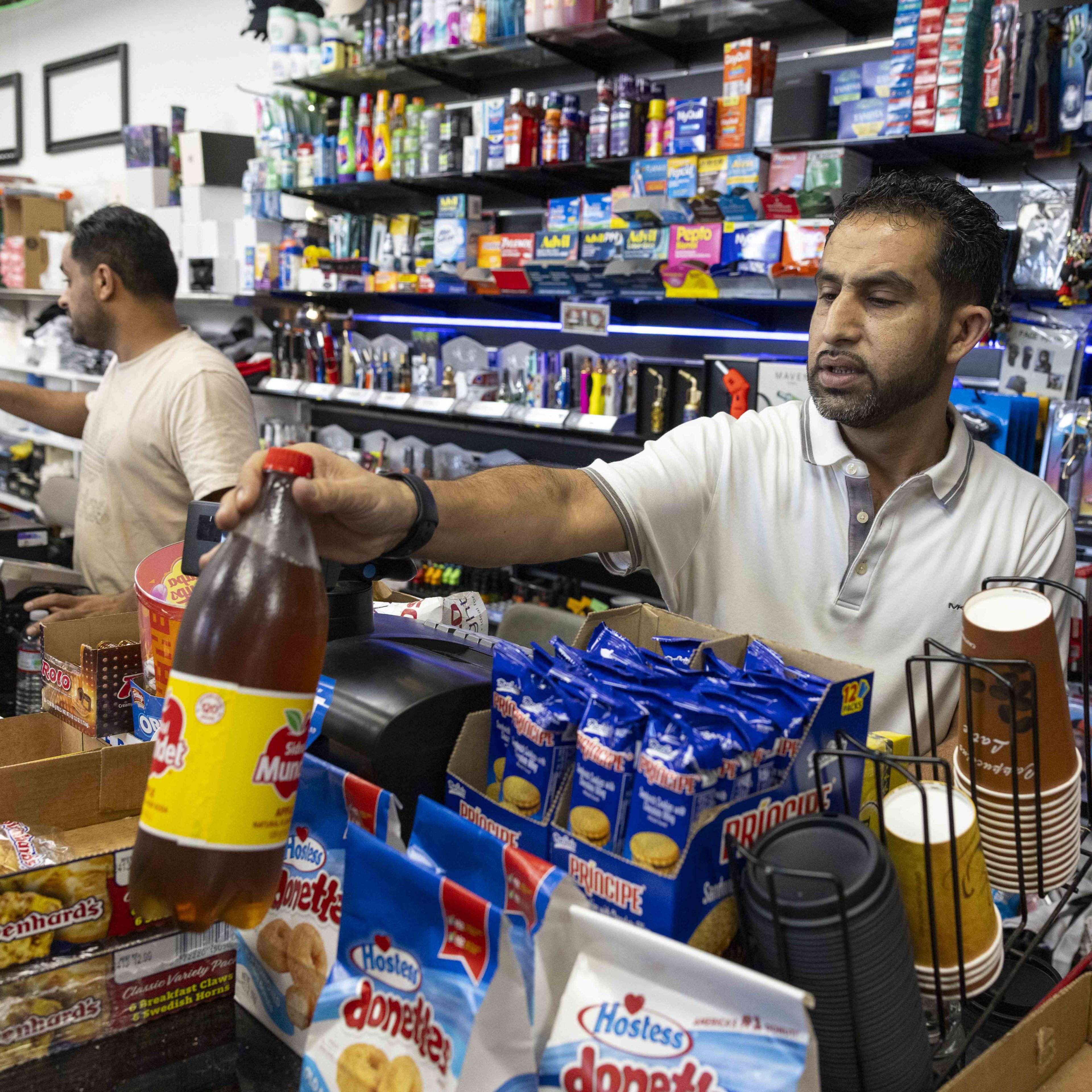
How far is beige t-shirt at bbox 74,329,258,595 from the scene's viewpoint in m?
2.85

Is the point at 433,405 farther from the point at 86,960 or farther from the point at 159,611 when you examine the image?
the point at 86,960

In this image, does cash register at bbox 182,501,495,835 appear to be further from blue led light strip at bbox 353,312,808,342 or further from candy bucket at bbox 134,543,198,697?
blue led light strip at bbox 353,312,808,342

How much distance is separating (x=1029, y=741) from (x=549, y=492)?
30.2 inches

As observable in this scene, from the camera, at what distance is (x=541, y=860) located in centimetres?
75

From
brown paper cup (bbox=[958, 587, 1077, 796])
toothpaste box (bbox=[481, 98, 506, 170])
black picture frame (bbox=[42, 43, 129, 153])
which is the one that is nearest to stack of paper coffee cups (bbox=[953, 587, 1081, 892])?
brown paper cup (bbox=[958, 587, 1077, 796])

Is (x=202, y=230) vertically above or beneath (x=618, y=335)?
above

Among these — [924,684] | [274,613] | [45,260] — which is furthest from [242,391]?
[45,260]

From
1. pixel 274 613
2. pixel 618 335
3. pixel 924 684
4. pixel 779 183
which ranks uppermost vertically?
pixel 779 183

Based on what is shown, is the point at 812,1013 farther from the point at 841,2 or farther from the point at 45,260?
the point at 45,260

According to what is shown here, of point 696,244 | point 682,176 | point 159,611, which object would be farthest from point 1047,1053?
point 682,176

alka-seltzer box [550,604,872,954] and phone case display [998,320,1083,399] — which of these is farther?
phone case display [998,320,1083,399]

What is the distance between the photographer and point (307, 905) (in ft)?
3.06

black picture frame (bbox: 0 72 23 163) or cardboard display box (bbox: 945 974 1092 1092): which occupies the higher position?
black picture frame (bbox: 0 72 23 163)

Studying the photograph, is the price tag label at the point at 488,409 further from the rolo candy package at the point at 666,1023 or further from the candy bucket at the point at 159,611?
the rolo candy package at the point at 666,1023
